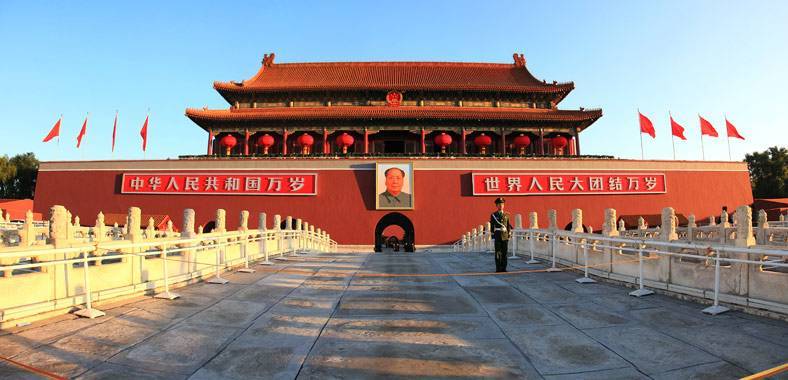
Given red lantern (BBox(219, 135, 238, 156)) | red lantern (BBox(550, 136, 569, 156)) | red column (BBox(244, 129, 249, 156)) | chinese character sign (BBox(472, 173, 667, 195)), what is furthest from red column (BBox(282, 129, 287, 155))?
red lantern (BBox(550, 136, 569, 156))

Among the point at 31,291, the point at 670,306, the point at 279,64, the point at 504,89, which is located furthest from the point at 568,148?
the point at 31,291

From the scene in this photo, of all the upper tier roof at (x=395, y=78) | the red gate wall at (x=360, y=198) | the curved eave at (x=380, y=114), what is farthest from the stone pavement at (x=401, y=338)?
the upper tier roof at (x=395, y=78)

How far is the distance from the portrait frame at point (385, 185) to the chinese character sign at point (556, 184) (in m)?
3.63

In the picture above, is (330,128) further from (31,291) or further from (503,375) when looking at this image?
(503,375)

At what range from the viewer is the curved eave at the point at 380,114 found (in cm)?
2636

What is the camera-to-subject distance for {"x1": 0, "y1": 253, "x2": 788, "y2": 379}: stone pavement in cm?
333

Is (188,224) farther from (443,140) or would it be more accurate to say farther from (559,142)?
(559,142)

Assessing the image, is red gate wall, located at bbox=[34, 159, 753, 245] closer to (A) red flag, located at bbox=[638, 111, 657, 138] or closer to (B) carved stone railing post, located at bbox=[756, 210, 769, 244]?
(A) red flag, located at bbox=[638, 111, 657, 138]

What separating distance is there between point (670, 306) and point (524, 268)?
403 centimetres

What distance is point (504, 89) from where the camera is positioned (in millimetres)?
28609

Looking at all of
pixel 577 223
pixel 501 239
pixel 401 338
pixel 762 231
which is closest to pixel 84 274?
pixel 401 338

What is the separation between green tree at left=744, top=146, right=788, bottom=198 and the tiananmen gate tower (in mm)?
14500

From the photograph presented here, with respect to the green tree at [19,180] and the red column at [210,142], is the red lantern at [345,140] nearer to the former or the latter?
the red column at [210,142]

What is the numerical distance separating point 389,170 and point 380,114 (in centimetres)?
462
